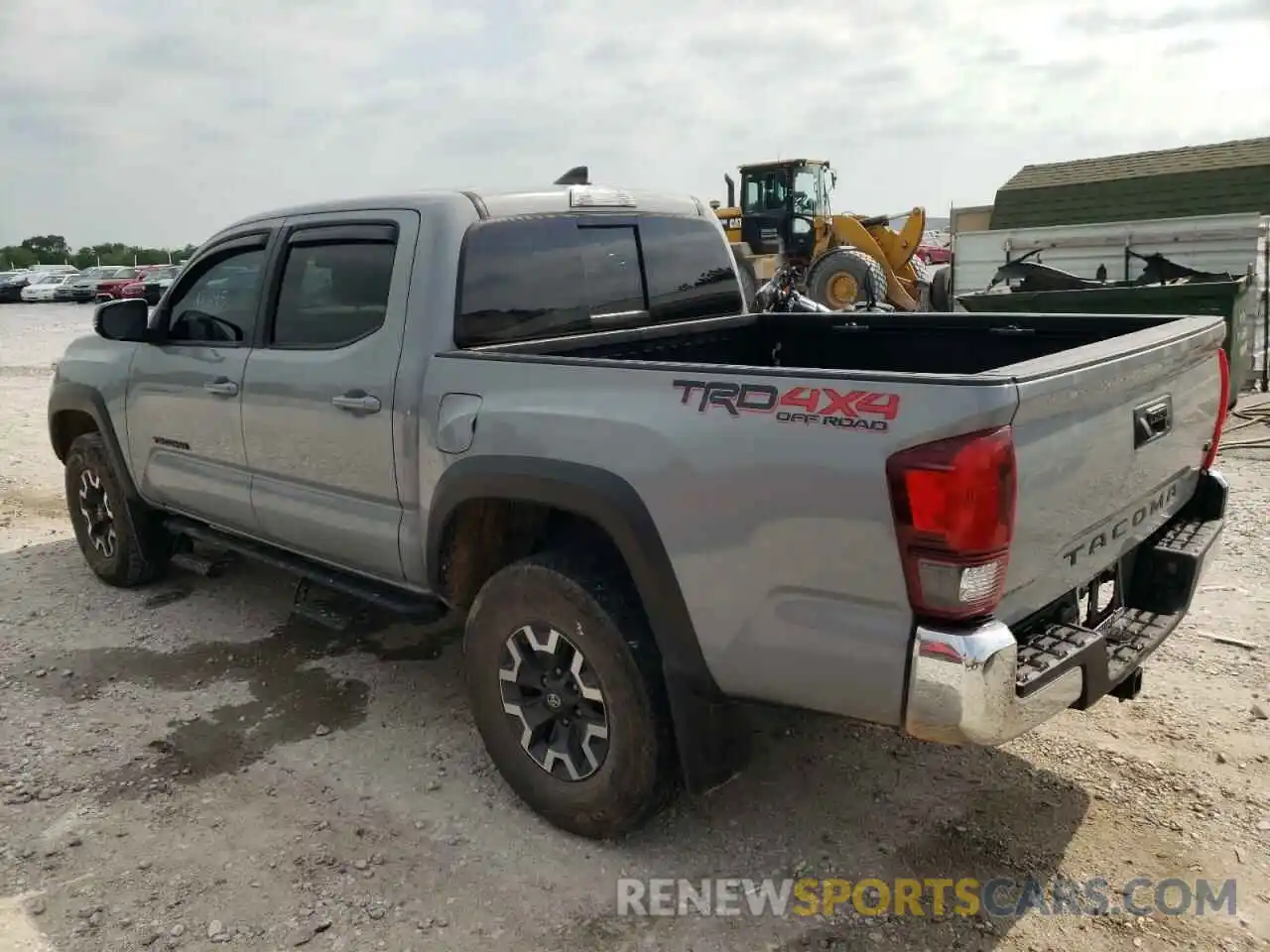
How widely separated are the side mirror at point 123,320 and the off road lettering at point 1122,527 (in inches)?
162

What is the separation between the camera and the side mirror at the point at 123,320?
4.57 metres

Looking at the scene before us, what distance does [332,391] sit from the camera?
365 centimetres

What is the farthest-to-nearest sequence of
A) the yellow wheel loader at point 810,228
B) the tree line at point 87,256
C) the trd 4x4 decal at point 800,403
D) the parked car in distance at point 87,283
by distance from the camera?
the tree line at point 87,256
the parked car in distance at point 87,283
the yellow wheel loader at point 810,228
the trd 4x4 decal at point 800,403

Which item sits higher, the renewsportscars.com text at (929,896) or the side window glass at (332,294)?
the side window glass at (332,294)

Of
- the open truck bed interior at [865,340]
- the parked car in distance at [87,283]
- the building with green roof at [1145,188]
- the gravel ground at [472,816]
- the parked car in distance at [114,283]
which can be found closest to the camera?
the gravel ground at [472,816]

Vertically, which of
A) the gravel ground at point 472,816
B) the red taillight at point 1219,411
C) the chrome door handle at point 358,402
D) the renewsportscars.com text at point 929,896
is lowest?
the renewsportscars.com text at point 929,896

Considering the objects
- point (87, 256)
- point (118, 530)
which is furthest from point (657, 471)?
point (87, 256)

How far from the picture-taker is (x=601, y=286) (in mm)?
3902

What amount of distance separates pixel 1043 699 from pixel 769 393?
99 centimetres

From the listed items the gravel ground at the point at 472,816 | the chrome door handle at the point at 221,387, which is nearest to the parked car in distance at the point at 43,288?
the gravel ground at the point at 472,816

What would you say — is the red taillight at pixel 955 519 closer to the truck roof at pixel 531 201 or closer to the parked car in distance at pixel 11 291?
the truck roof at pixel 531 201

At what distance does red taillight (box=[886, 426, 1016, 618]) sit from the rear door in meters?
1.91

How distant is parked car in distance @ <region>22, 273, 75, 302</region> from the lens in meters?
39.5

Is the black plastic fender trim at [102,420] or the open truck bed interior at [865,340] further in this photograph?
the black plastic fender trim at [102,420]
